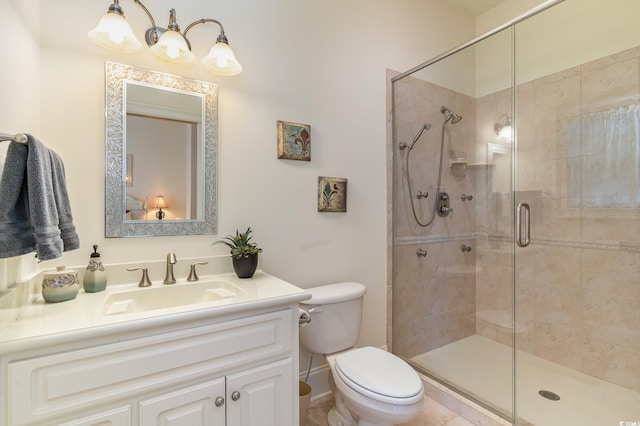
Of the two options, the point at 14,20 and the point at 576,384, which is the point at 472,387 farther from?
the point at 14,20

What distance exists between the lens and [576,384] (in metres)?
1.90

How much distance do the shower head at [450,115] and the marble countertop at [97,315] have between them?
1.80 metres

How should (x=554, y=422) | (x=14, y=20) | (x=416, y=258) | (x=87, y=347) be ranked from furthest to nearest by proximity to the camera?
(x=416, y=258), (x=554, y=422), (x=14, y=20), (x=87, y=347)

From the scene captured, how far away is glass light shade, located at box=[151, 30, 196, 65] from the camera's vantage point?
1.31 m

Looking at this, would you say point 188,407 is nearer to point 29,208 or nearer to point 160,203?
point 29,208

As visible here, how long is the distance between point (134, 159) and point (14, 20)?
0.56 m

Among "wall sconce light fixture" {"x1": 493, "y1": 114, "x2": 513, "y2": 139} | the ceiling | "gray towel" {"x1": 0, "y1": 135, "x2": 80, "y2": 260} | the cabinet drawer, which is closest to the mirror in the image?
"gray towel" {"x1": 0, "y1": 135, "x2": 80, "y2": 260}

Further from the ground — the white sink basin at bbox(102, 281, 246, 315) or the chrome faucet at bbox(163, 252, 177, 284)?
the chrome faucet at bbox(163, 252, 177, 284)

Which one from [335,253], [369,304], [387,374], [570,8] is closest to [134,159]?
[335,253]

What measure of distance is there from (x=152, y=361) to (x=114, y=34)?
123cm

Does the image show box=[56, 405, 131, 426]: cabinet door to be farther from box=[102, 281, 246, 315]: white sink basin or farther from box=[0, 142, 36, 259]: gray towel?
box=[0, 142, 36, 259]: gray towel

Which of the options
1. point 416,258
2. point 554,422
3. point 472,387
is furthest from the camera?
point 416,258

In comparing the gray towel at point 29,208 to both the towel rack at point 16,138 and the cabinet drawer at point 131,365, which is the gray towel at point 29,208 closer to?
the towel rack at point 16,138

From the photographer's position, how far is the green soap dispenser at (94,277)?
3.96ft
